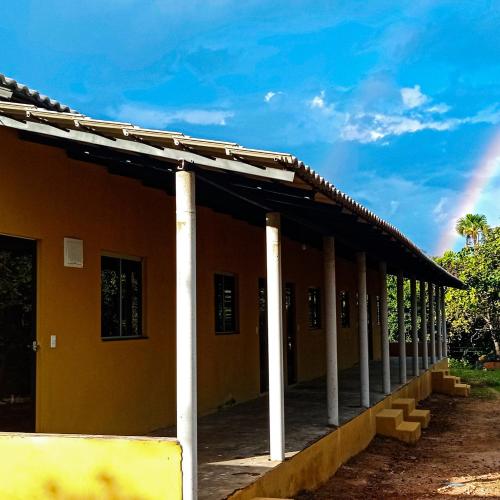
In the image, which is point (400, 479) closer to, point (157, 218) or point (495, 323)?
point (157, 218)

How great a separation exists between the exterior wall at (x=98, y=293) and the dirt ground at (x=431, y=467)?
227 centimetres

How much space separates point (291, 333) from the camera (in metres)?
14.5

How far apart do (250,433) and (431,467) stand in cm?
251

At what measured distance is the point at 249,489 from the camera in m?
5.61

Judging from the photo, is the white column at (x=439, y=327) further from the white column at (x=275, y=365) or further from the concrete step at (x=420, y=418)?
the white column at (x=275, y=365)

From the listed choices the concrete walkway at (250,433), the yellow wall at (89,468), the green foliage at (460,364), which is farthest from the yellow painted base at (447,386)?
the yellow wall at (89,468)

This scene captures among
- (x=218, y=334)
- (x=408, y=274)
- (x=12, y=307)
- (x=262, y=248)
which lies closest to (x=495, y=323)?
(x=408, y=274)

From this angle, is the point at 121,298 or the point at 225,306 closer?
the point at 121,298

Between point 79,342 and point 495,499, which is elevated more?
point 79,342

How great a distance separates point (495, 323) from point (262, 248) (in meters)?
18.3

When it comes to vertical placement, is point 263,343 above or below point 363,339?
below

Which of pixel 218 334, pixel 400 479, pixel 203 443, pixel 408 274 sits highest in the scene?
pixel 408 274

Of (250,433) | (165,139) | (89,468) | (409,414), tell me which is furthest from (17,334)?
(409,414)

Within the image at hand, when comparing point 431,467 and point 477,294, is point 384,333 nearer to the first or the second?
point 431,467
